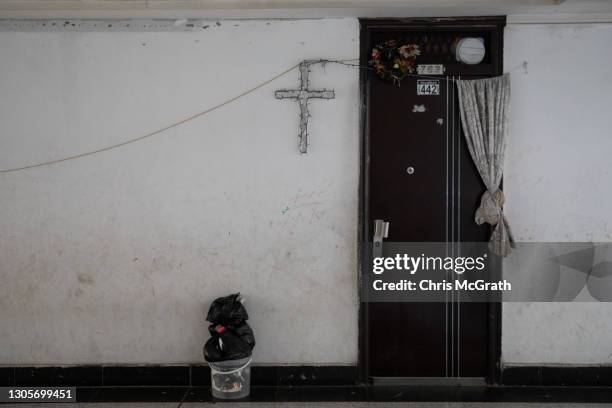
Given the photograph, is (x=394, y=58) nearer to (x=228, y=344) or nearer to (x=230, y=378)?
(x=228, y=344)

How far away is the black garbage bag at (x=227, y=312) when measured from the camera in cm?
399

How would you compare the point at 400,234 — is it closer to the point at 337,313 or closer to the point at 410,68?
the point at 337,313

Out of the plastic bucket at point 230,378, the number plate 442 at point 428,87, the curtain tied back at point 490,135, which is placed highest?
the number plate 442 at point 428,87

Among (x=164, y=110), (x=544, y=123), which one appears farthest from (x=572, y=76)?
(x=164, y=110)

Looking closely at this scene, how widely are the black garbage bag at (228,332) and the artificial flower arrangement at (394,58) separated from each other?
6.16 feet

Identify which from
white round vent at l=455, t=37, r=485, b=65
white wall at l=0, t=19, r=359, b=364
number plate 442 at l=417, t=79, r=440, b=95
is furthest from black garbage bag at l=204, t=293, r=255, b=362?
white round vent at l=455, t=37, r=485, b=65

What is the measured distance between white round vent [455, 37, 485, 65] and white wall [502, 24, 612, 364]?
0.19m

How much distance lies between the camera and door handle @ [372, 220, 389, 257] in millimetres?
4156

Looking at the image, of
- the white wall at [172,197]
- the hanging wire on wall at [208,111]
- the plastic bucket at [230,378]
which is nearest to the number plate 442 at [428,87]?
the hanging wire on wall at [208,111]

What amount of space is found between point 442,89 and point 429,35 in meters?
0.40

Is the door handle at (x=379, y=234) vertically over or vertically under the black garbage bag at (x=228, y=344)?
over

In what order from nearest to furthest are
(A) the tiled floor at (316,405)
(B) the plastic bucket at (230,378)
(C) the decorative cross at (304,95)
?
1. (A) the tiled floor at (316,405)
2. (B) the plastic bucket at (230,378)
3. (C) the decorative cross at (304,95)

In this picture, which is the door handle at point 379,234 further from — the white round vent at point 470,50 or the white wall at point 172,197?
the white round vent at point 470,50

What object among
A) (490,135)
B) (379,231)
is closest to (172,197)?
(379,231)
